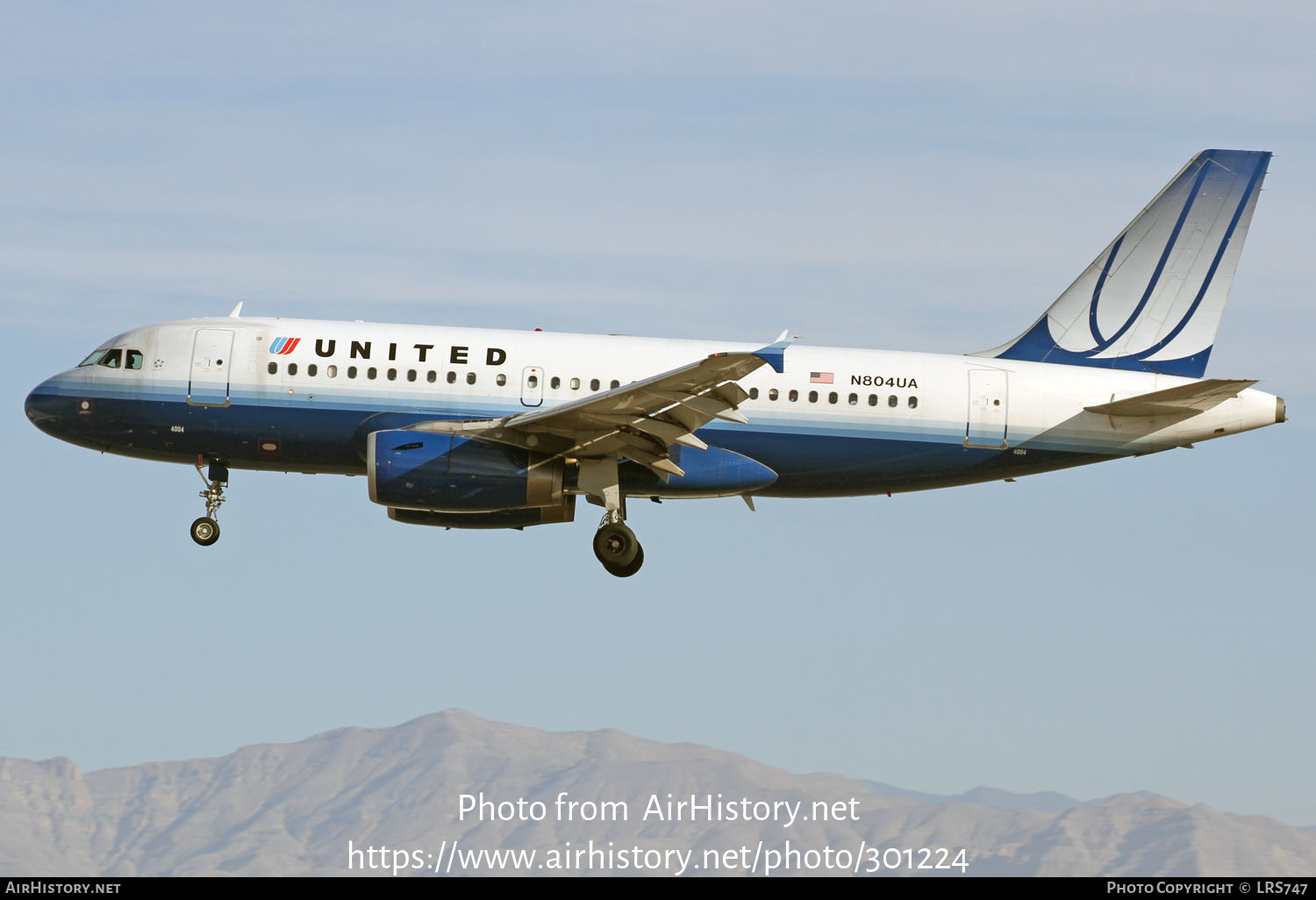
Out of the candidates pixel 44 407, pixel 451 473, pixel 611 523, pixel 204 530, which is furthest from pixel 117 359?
pixel 611 523

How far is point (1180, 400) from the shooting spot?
3834 centimetres

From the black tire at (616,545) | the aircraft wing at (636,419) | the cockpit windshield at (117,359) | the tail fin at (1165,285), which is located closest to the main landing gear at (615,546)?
the black tire at (616,545)

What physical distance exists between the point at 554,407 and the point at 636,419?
178 cm

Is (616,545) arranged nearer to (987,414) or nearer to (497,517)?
(497,517)

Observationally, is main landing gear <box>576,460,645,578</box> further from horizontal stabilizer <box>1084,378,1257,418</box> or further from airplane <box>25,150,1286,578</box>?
horizontal stabilizer <box>1084,378,1257,418</box>

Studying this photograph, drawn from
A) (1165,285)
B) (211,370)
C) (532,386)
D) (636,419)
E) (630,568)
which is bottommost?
(630,568)

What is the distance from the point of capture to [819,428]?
3878 centimetres

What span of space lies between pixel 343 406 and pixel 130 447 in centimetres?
528

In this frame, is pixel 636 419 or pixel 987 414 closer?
pixel 636 419

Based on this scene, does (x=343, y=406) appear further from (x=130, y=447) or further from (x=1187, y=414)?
(x=1187, y=414)

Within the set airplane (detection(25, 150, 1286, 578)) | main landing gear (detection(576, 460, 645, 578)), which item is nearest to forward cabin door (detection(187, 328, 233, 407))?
airplane (detection(25, 150, 1286, 578))

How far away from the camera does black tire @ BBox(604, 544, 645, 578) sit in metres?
39.0

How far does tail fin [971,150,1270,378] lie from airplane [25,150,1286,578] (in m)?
1.02
